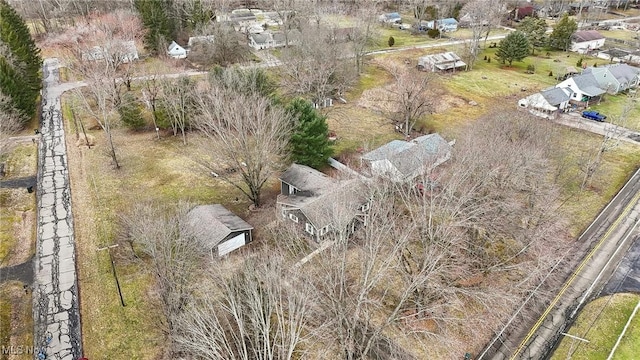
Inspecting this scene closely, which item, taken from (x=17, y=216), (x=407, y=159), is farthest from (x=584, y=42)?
(x=17, y=216)

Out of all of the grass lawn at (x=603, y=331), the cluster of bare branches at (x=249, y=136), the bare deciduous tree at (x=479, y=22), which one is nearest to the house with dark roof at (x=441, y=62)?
the bare deciduous tree at (x=479, y=22)

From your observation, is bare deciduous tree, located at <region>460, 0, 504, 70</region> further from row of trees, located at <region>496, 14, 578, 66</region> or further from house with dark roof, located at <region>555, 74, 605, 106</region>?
house with dark roof, located at <region>555, 74, 605, 106</region>

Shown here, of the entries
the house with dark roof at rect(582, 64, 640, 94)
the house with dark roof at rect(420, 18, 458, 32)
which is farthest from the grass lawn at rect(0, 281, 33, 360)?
the house with dark roof at rect(420, 18, 458, 32)

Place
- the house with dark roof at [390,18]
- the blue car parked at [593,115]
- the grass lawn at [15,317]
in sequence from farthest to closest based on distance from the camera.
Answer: the house with dark roof at [390,18] < the blue car parked at [593,115] < the grass lawn at [15,317]

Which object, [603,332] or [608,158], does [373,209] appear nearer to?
[603,332]

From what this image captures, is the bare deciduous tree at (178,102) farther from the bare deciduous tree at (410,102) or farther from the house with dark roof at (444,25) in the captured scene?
the house with dark roof at (444,25)

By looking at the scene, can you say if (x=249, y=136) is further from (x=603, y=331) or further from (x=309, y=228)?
(x=603, y=331)
